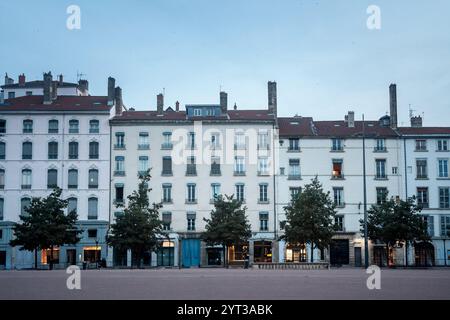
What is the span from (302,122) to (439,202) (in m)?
17.3

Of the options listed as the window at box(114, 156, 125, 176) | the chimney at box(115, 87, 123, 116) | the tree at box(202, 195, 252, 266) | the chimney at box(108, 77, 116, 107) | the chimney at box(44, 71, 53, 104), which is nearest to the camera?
the tree at box(202, 195, 252, 266)

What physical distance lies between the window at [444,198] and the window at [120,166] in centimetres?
3395

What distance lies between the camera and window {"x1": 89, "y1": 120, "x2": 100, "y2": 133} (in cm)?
7012

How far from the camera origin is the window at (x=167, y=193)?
227ft

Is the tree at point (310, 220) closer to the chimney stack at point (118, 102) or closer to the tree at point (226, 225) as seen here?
the tree at point (226, 225)

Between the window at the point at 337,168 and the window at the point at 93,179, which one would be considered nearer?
the window at the point at 93,179

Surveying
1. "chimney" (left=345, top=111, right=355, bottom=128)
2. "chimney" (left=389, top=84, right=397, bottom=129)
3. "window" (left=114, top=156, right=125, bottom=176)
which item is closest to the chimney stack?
"window" (left=114, top=156, right=125, bottom=176)

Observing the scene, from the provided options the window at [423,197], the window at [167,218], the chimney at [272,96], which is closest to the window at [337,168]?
the chimney at [272,96]

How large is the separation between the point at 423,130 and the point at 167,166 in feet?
92.5

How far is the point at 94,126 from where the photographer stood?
230ft

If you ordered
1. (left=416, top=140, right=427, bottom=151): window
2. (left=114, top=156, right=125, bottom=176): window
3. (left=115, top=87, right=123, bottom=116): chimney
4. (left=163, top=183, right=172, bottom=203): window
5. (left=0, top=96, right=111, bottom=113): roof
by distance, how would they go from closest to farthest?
1. (left=163, top=183, right=172, bottom=203): window
2. (left=114, top=156, right=125, bottom=176): window
3. (left=0, top=96, right=111, bottom=113): roof
4. (left=416, top=140, right=427, bottom=151): window
5. (left=115, top=87, right=123, bottom=116): chimney

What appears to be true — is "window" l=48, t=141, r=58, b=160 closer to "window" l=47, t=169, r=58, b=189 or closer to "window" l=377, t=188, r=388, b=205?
"window" l=47, t=169, r=58, b=189

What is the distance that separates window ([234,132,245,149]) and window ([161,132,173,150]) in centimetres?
695
